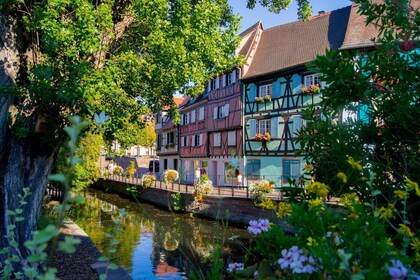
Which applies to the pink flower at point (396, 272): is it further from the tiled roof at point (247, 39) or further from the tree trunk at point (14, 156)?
the tiled roof at point (247, 39)

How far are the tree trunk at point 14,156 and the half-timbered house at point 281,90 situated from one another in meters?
17.9

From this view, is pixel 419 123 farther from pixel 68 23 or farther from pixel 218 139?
pixel 218 139

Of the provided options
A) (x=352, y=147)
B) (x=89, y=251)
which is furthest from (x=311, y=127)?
(x=89, y=251)

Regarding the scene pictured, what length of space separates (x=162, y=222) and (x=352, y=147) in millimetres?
18259

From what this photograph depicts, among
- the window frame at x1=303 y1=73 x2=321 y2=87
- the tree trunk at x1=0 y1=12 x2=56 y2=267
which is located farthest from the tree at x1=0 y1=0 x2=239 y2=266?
the window frame at x1=303 y1=73 x2=321 y2=87

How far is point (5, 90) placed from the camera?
7.66 metres

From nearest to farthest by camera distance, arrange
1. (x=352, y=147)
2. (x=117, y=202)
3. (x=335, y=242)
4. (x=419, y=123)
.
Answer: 1. (x=335, y=242)
2. (x=419, y=123)
3. (x=352, y=147)
4. (x=117, y=202)

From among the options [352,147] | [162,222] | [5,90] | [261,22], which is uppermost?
[261,22]

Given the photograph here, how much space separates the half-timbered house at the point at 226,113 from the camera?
30.1m

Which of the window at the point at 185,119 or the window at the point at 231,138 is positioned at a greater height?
the window at the point at 185,119

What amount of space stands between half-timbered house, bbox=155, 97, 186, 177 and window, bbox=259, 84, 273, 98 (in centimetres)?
1686

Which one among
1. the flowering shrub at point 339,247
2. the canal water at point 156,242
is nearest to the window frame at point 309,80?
the canal water at point 156,242

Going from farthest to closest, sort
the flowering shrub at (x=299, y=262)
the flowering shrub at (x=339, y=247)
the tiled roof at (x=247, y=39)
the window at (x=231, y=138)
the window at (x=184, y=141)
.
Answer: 1. the window at (x=184, y=141)
2. the window at (x=231, y=138)
3. the tiled roof at (x=247, y=39)
4. the flowering shrub at (x=299, y=262)
5. the flowering shrub at (x=339, y=247)

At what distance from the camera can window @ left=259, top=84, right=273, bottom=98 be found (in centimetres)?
2811
